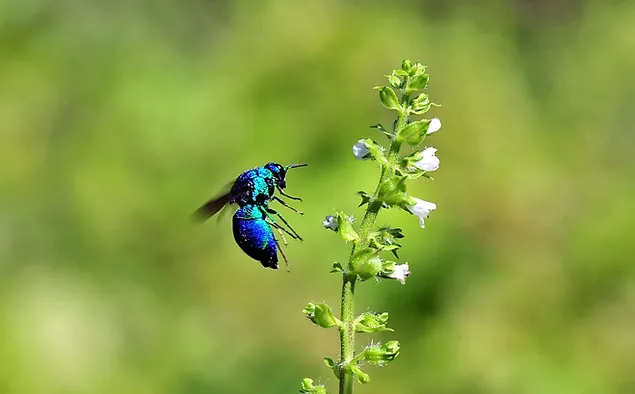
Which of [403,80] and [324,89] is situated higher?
[324,89]

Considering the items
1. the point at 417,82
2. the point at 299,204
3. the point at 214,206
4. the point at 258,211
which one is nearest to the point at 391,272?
the point at 417,82

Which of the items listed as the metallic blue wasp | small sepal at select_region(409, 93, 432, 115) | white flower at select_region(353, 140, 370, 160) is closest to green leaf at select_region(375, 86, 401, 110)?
small sepal at select_region(409, 93, 432, 115)

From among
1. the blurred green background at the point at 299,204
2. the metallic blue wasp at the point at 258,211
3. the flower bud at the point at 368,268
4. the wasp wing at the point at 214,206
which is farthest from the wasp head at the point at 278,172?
the blurred green background at the point at 299,204

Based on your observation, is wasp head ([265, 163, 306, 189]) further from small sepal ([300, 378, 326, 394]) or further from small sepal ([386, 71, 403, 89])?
small sepal ([300, 378, 326, 394])

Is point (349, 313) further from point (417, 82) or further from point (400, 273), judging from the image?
point (417, 82)

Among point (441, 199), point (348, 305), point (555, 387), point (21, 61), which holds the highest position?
point (21, 61)

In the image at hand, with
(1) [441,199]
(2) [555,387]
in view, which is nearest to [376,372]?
(2) [555,387]

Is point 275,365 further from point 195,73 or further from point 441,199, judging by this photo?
point 195,73
